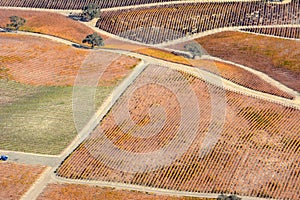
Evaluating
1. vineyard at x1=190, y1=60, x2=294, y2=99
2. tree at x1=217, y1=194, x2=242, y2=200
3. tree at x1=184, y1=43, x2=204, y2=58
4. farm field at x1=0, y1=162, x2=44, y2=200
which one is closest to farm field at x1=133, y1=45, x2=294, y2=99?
vineyard at x1=190, y1=60, x2=294, y2=99

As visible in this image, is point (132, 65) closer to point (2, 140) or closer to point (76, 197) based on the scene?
point (2, 140)

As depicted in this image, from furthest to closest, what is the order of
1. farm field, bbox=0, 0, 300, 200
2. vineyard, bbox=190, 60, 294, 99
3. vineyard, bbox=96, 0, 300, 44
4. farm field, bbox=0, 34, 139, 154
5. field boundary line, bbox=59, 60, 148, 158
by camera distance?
vineyard, bbox=96, 0, 300, 44, vineyard, bbox=190, 60, 294, 99, farm field, bbox=0, 34, 139, 154, field boundary line, bbox=59, 60, 148, 158, farm field, bbox=0, 0, 300, 200

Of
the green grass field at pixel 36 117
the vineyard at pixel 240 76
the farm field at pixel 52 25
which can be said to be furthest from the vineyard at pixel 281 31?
the green grass field at pixel 36 117

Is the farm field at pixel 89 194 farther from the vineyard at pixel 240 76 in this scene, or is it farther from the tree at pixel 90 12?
the tree at pixel 90 12

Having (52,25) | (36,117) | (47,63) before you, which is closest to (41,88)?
(47,63)

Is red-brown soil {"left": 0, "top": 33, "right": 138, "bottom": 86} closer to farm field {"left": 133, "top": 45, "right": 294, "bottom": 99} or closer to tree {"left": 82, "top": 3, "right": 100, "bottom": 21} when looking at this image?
farm field {"left": 133, "top": 45, "right": 294, "bottom": 99}

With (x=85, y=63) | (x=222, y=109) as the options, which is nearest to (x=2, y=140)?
(x=85, y=63)
